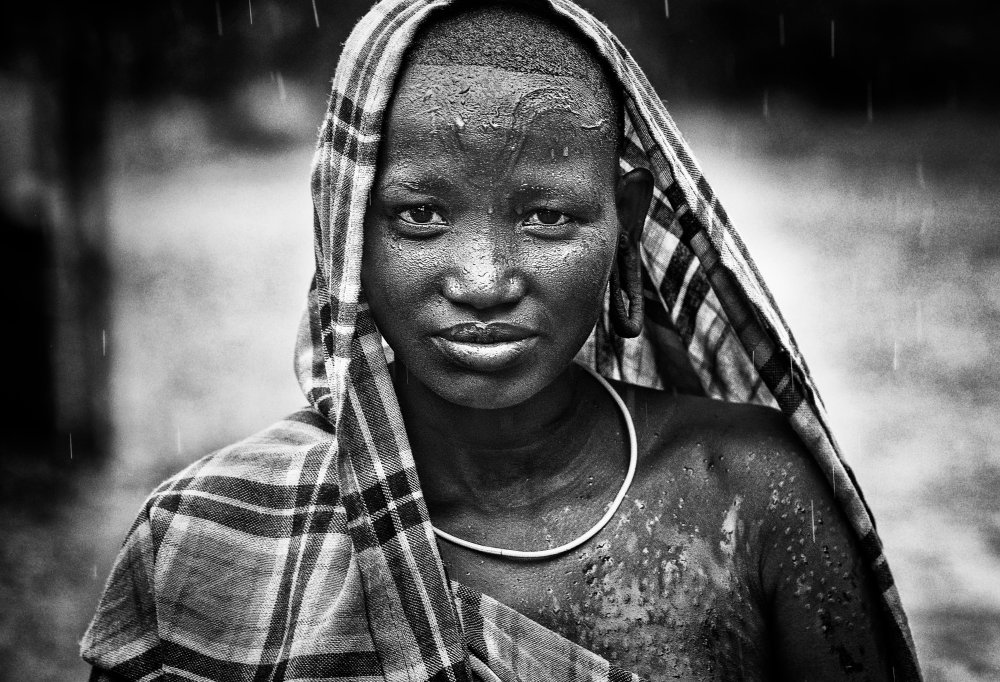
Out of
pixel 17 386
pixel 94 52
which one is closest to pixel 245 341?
pixel 17 386

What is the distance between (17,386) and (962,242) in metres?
3.80

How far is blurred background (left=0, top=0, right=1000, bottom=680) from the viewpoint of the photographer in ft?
13.3

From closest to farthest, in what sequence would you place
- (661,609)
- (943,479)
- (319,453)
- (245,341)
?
(661,609)
(319,453)
(943,479)
(245,341)

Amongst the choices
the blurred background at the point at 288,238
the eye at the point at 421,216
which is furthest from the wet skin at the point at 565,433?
the blurred background at the point at 288,238

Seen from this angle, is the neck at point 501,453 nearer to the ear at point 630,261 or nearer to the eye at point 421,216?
the ear at point 630,261

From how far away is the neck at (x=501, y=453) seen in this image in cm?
184

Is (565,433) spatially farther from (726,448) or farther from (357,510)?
(357,510)

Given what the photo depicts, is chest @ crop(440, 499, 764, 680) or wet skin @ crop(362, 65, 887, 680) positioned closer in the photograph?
wet skin @ crop(362, 65, 887, 680)

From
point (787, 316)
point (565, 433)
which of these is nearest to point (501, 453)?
point (565, 433)

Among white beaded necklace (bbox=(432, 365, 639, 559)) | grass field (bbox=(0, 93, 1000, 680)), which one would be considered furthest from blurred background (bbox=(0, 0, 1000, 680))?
white beaded necklace (bbox=(432, 365, 639, 559))

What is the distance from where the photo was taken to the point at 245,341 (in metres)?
4.96

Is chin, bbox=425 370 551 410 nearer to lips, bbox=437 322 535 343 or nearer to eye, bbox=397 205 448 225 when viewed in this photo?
lips, bbox=437 322 535 343

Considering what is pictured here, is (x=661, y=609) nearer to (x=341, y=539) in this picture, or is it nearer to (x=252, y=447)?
(x=341, y=539)

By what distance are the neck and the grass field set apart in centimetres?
230
